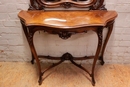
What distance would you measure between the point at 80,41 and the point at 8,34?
0.89 meters

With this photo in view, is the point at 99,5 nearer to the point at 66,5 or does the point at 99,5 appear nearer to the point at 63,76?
the point at 66,5

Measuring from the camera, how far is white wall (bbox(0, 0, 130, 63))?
1462 millimetres

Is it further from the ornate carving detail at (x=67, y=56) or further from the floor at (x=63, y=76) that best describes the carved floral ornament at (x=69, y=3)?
the floor at (x=63, y=76)

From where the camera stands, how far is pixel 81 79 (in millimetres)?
1570

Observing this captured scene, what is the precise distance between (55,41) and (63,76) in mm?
433

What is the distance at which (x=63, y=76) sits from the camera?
5.31 feet

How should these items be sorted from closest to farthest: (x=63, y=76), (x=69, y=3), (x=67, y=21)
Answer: (x=67, y=21) → (x=69, y=3) → (x=63, y=76)

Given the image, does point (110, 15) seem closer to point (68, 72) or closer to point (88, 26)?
point (88, 26)

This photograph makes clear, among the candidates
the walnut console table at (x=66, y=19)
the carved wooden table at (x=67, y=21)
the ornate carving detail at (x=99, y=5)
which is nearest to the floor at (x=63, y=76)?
the walnut console table at (x=66, y=19)

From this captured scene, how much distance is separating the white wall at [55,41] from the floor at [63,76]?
12cm

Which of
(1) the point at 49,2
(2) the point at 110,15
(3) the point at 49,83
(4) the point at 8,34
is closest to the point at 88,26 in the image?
(2) the point at 110,15

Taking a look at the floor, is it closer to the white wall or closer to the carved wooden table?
the white wall

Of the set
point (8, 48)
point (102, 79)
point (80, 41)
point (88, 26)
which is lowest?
point (102, 79)

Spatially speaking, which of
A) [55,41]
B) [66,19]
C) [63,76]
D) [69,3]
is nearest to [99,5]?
[69,3]
